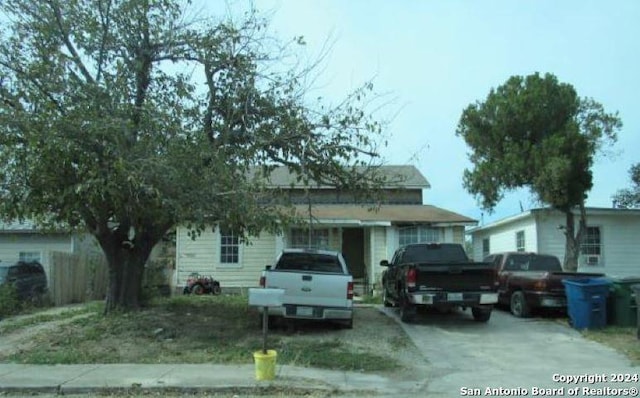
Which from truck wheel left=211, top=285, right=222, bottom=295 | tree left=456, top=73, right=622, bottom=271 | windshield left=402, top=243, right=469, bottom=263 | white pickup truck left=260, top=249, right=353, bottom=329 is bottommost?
Result: truck wheel left=211, top=285, right=222, bottom=295

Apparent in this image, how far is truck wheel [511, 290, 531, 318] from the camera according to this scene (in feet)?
57.0

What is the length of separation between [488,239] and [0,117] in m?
24.7

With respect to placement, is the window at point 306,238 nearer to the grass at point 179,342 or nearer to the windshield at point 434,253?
the windshield at point 434,253

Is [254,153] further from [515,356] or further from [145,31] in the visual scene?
[515,356]

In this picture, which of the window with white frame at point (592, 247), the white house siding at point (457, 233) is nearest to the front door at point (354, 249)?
the white house siding at point (457, 233)

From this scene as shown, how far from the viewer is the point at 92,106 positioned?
1245cm

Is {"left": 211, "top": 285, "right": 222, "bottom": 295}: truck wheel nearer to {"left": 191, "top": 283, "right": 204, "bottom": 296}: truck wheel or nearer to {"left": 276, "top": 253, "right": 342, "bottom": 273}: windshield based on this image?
{"left": 191, "top": 283, "right": 204, "bottom": 296}: truck wheel

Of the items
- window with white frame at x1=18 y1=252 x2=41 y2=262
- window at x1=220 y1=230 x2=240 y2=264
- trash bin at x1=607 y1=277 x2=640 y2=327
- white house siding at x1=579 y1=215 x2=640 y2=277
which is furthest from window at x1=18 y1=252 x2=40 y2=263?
trash bin at x1=607 y1=277 x2=640 y2=327

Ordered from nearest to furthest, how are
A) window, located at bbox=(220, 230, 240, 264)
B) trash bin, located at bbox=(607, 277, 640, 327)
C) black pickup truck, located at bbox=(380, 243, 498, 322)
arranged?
trash bin, located at bbox=(607, 277, 640, 327)
black pickup truck, located at bbox=(380, 243, 498, 322)
window, located at bbox=(220, 230, 240, 264)

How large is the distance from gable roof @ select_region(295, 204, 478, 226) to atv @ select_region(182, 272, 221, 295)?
404 centimetres

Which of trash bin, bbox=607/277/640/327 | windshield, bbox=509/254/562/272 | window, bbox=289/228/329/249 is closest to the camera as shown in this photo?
trash bin, bbox=607/277/640/327

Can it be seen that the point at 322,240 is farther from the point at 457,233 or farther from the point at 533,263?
the point at 533,263

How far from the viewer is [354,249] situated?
28.2 meters

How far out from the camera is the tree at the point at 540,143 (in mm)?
21734
